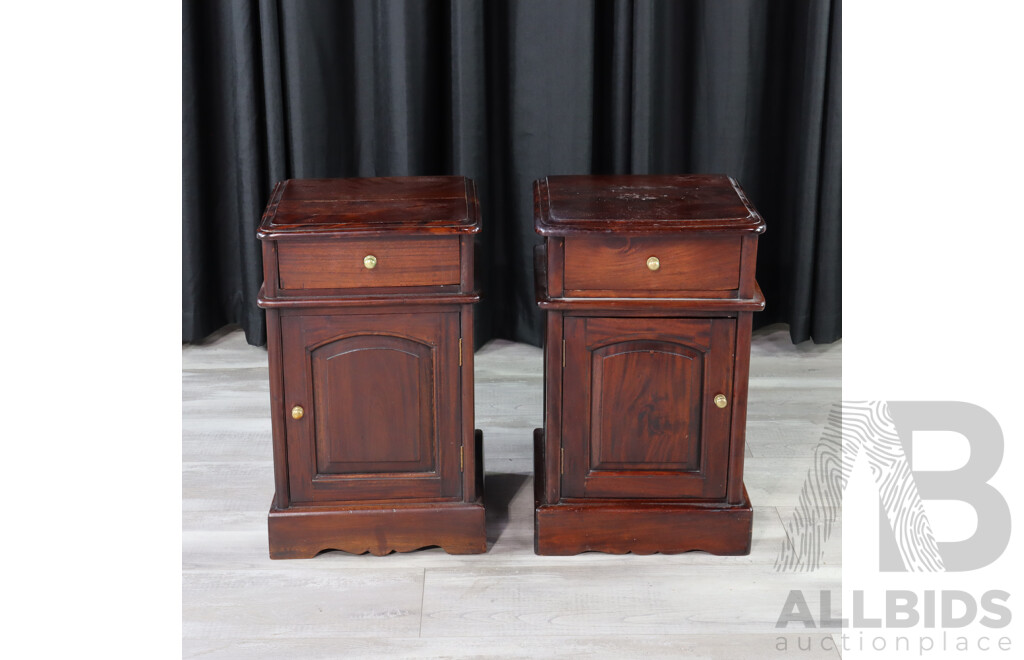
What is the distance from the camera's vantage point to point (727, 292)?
1.83 meters

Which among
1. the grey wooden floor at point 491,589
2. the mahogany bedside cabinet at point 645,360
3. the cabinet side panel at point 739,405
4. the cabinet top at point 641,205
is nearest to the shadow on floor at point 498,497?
the grey wooden floor at point 491,589

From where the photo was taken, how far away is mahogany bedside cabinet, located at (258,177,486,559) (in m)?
1.81

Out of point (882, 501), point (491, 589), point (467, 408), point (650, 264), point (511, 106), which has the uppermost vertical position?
point (511, 106)

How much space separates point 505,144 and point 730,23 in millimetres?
635

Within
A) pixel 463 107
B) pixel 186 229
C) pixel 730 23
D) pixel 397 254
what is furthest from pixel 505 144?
pixel 397 254

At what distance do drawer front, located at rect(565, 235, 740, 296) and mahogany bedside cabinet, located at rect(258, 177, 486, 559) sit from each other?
0.18 meters

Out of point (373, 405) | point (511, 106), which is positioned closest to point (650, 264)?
point (373, 405)

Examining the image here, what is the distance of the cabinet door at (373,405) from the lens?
186cm

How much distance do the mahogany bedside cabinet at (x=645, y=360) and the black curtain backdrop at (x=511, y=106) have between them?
67 cm

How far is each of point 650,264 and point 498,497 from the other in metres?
0.66

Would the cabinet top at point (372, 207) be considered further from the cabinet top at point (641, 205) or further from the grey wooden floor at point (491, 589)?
the grey wooden floor at point (491, 589)

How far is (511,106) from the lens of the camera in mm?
2736

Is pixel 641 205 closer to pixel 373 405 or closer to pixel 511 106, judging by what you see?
pixel 373 405

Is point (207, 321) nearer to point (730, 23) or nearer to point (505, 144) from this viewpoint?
point (505, 144)
